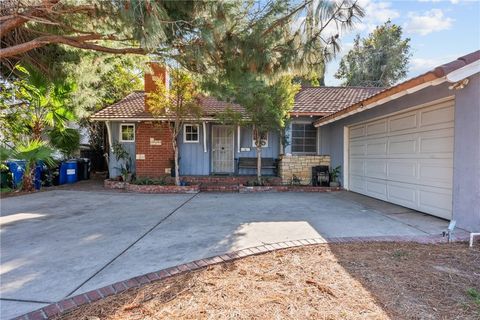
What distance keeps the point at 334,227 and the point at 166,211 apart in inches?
150

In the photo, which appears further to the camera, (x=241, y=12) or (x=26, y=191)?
(x=26, y=191)

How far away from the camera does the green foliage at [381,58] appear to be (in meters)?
25.0

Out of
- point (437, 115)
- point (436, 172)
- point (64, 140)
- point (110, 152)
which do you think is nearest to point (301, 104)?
point (437, 115)

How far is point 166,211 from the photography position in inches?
264

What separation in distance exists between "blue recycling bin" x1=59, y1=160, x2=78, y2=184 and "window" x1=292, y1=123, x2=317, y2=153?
9425 mm

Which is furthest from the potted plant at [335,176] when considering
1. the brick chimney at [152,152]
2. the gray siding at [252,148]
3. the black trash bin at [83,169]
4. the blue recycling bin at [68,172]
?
the black trash bin at [83,169]

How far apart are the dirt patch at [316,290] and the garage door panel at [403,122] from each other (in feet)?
11.3

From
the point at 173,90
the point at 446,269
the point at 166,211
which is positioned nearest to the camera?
the point at 446,269

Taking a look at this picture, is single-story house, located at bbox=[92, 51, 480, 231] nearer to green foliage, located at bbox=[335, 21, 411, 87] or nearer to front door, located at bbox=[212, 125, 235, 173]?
front door, located at bbox=[212, 125, 235, 173]

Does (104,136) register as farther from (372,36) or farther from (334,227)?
(372,36)

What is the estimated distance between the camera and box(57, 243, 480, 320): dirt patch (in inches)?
98.7

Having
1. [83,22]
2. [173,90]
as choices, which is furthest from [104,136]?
[83,22]

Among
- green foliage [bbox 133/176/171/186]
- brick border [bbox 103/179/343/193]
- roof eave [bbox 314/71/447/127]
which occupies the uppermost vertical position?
roof eave [bbox 314/71/447/127]

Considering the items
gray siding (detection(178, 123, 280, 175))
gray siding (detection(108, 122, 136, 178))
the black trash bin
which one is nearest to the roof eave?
gray siding (detection(178, 123, 280, 175))
